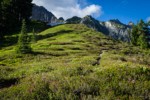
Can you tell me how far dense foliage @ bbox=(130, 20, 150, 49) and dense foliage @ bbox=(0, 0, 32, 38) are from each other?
45.8m

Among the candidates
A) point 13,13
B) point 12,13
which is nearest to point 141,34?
point 13,13


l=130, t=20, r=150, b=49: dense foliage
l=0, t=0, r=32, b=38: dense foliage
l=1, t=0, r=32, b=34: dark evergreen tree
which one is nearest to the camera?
l=0, t=0, r=32, b=38: dense foliage

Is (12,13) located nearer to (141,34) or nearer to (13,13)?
(13,13)

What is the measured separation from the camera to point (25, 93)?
1316cm

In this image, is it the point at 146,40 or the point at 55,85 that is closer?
the point at 55,85

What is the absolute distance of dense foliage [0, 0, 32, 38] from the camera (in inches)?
3461

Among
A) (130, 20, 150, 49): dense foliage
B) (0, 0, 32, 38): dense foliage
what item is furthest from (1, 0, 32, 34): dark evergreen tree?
(130, 20, 150, 49): dense foliage

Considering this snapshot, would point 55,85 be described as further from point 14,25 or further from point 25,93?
point 14,25

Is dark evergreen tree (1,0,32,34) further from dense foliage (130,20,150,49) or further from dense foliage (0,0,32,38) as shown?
dense foliage (130,20,150,49)

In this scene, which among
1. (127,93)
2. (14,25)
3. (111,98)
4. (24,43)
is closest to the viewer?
(111,98)

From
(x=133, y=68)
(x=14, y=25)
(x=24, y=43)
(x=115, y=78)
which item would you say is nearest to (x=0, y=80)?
(x=115, y=78)

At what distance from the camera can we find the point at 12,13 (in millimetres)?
98812

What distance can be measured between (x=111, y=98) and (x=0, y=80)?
28.0 ft

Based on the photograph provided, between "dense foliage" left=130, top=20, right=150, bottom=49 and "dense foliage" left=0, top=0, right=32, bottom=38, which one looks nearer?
"dense foliage" left=0, top=0, right=32, bottom=38
